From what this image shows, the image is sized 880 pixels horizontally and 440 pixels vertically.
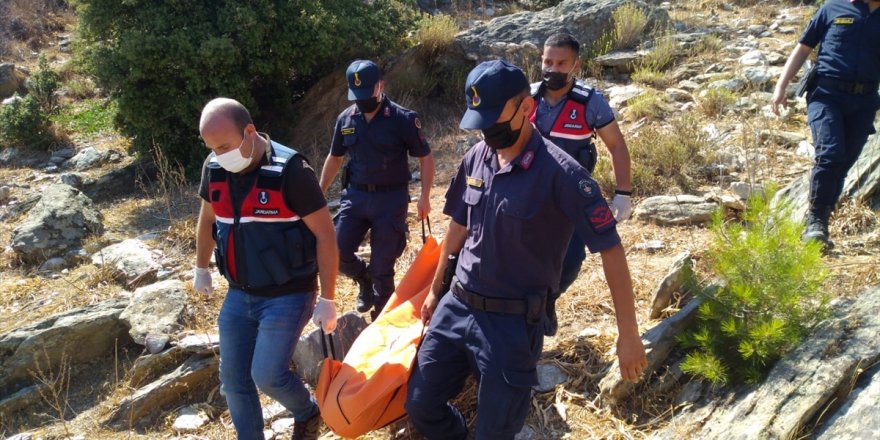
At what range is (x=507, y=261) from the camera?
2580 millimetres

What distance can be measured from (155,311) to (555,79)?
9.85 feet

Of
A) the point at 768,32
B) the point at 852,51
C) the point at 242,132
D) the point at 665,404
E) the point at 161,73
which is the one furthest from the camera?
the point at 768,32

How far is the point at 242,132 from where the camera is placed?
289 cm

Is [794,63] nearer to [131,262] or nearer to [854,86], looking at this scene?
[854,86]

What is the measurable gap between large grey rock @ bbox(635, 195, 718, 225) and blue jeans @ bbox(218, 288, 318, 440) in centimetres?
322

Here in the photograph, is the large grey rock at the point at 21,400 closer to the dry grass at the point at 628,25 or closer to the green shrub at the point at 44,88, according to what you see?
the dry grass at the point at 628,25

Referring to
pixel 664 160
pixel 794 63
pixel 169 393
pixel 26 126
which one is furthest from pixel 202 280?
pixel 26 126

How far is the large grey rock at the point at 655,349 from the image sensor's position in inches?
125

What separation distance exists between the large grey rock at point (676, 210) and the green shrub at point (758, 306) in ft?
7.28

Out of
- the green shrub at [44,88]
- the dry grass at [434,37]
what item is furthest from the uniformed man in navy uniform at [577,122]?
the green shrub at [44,88]

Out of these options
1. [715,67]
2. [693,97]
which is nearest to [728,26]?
[715,67]

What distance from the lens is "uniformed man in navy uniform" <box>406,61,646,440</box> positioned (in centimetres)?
240

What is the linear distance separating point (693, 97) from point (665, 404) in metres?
5.56

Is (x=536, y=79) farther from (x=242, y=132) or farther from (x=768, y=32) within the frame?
(x=242, y=132)
